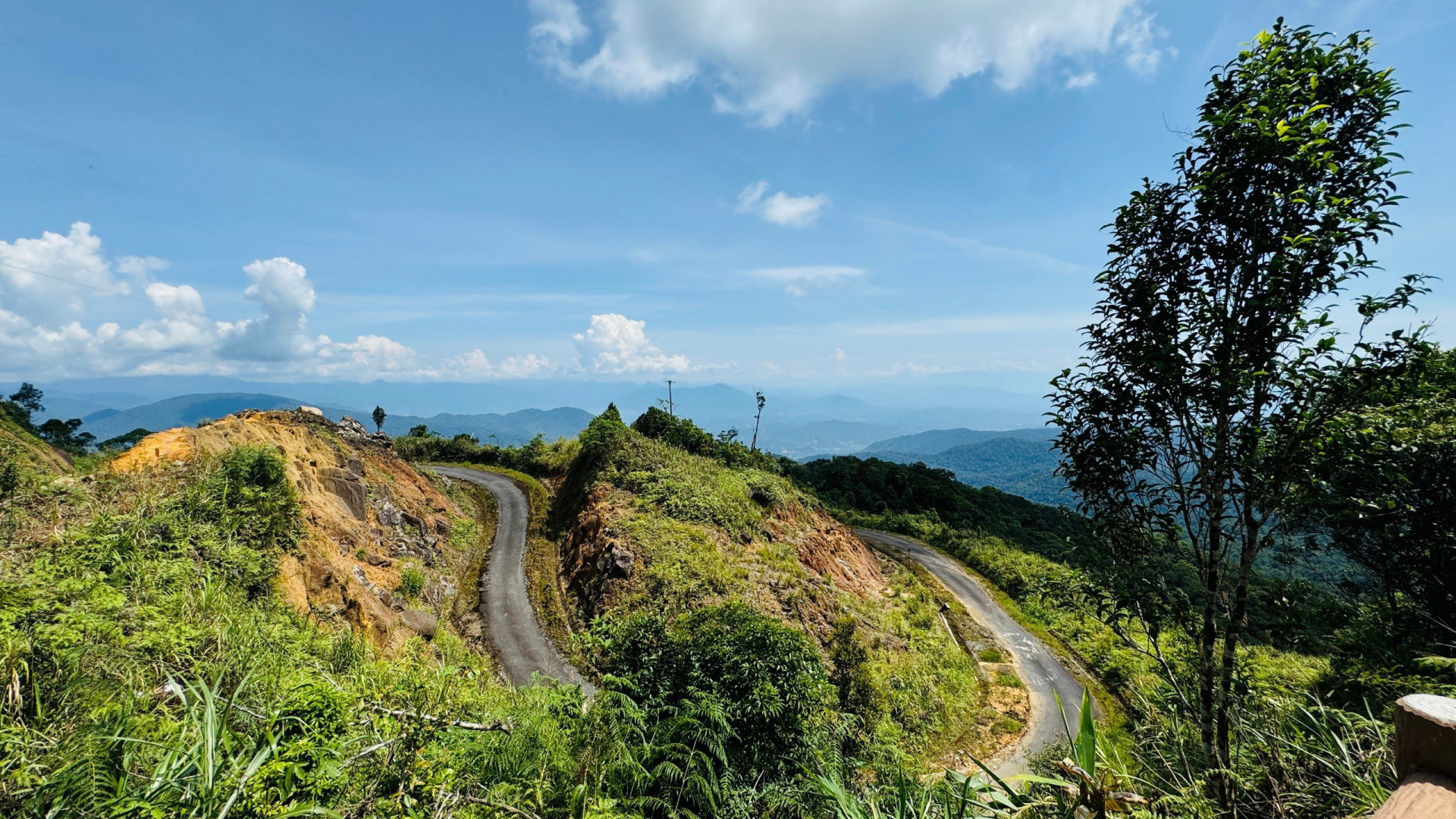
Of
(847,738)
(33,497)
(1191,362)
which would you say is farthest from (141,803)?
(847,738)

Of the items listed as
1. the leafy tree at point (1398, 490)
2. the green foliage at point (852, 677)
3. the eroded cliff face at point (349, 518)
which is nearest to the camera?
the leafy tree at point (1398, 490)

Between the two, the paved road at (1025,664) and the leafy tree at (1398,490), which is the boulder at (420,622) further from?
the leafy tree at (1398,490)

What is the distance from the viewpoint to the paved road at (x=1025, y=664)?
67.6ft

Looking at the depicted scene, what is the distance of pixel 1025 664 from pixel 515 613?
24.8m

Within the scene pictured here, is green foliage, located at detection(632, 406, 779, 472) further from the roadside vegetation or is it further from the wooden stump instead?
the wooden stump

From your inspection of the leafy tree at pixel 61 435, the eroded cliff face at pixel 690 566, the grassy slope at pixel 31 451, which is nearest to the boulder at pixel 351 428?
the eroded cliff face at pixel 690 566

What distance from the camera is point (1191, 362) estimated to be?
6.06m

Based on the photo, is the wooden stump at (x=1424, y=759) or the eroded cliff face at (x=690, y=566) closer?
the wooden stump at (x=1424, y=759)

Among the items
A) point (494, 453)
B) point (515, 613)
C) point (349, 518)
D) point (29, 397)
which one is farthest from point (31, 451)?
point (29, 397)

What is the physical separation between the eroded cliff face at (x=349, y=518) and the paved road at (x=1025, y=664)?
17868 mm

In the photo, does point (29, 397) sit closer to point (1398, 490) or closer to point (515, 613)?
point (515, 613)

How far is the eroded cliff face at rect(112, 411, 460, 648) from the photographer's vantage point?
536 inches

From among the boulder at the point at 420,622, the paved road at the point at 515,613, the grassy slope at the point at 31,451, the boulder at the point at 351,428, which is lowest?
the paved road at the point at 515,613

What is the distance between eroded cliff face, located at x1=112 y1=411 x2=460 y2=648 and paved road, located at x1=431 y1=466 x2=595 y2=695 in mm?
1927
